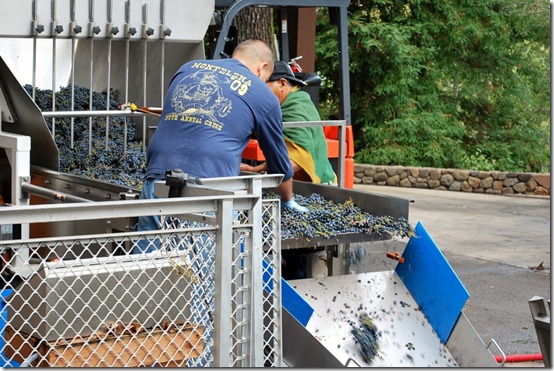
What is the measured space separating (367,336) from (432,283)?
45cm

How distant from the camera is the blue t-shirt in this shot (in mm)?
4375

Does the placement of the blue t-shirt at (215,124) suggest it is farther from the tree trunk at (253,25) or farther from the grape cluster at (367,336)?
the tree trunk at (253,25)

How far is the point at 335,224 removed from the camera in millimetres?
5016

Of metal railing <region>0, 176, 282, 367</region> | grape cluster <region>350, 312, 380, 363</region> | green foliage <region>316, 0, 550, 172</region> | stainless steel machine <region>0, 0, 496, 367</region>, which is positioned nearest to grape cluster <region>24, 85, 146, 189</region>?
stainless steel machine <region>0, 0, 496, 367</region>

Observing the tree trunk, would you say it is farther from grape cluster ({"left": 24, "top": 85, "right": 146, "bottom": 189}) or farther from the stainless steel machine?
grape cluster ({"left": 24, "top": 85, "right": 146, "bottom": 189})

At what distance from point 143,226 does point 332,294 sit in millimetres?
1312

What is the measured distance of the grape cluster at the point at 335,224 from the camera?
4918 mm

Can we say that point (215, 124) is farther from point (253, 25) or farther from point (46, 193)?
point (253, 25)

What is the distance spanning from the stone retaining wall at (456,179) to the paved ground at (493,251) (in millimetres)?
270

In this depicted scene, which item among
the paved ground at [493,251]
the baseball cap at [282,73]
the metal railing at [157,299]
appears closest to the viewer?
the metal railing at [157,299]

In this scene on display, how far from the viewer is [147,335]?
3127 mm

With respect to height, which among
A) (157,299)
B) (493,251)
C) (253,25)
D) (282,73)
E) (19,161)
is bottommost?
(493,251)

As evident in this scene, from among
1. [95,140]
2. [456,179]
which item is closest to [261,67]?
[95,140]

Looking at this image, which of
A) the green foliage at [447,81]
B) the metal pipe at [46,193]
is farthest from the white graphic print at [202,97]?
the green foliage at [447,81]
